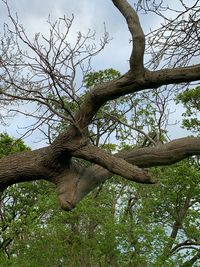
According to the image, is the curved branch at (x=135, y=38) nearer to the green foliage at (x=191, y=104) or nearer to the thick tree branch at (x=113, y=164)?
the thick tree branch at (x=113, y=164)

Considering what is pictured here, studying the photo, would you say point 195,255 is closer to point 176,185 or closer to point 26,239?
point 176,185

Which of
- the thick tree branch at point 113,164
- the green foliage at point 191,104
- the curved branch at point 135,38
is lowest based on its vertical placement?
the thick tree branch at point 113,164

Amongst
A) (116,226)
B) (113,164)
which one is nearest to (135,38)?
(113,164)

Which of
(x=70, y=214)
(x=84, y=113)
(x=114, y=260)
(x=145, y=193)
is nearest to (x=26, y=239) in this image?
(x=70, y=214)

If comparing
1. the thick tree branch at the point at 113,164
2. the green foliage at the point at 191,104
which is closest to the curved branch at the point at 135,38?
the thick tree branch at the point at 113,164

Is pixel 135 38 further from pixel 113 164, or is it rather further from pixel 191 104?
pixel 191 104

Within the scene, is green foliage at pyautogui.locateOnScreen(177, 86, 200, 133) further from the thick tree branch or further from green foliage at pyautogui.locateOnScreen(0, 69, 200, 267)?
the thick tree branch

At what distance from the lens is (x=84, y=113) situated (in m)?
6.72

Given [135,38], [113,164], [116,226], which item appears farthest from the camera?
[116,226]

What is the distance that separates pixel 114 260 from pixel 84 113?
527 cm

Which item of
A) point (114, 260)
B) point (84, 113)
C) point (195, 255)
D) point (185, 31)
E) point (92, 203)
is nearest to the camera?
point (185, 31)

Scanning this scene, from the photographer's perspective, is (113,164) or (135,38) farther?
(113,164)

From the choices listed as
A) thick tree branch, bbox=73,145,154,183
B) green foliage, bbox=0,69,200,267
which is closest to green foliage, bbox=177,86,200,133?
green foliage, bbox=0,69,200,267

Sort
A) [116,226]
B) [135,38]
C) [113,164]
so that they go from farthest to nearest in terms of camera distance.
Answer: [116,226] → [113,164] → [135,38]
